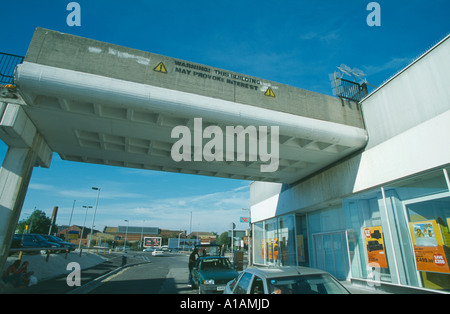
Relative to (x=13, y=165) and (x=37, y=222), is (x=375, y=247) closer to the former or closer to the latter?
(x=13, y=165)

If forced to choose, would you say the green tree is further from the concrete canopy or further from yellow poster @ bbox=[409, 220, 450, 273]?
yellow poster @ bbox=[409, 220, 450, 273]

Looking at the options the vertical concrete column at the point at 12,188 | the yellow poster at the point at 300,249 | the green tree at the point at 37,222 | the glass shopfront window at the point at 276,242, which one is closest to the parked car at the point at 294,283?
the vertical concrete column at the point at 12,188

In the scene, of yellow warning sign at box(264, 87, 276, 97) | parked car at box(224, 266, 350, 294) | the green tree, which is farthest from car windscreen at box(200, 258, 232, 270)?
the green tree

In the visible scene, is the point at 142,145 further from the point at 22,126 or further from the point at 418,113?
the point at 418,113

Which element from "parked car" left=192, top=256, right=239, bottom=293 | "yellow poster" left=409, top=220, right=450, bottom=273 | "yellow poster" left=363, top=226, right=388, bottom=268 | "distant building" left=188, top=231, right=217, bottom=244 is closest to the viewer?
"yellow poster" left=409, top=220, right=450, bottom=273

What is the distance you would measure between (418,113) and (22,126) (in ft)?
49.6

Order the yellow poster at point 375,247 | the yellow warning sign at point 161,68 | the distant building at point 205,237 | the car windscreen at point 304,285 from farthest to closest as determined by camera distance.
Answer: the distant building at point 205,237 < the yellow poster at point 375,247 < the yellow warning sign at point 161,68 < the car windscreen at point 304,285

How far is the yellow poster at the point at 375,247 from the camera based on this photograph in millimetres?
10555

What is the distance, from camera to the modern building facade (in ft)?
27.6

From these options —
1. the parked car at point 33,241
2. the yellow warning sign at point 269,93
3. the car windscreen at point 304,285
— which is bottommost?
the car windscreen at point 304,285

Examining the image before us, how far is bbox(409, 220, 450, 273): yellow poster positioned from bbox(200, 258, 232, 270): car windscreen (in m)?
7.35

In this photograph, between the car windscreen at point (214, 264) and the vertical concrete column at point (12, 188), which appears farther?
the car windscreen at point (214, 264)

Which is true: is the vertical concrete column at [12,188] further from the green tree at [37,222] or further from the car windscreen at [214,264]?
the green tree at [37,222]

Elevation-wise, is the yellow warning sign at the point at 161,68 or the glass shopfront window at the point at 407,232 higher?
the yellow warning sign at the point at 161,68
